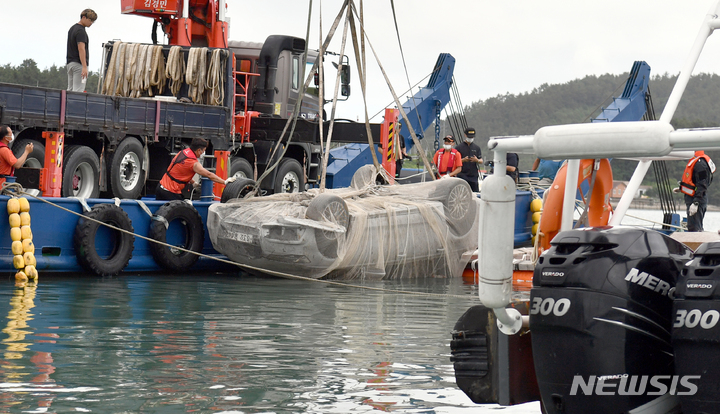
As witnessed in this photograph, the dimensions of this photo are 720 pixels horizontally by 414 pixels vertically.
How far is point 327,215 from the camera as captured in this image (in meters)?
12.8

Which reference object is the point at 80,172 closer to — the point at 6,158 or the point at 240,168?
the point at 6,158

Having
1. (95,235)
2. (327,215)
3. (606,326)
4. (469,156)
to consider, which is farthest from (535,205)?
(606,326)

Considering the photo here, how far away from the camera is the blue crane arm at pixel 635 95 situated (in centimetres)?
2394

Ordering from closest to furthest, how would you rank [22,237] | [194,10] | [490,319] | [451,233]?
[490,319]
[22,237]
[451,233]
[194,10]

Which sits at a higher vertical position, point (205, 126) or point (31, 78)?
point (31, 78)

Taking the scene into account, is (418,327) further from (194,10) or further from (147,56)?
(194,10)

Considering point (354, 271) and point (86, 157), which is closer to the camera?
point (354, 271)

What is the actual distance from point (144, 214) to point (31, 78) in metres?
49.7

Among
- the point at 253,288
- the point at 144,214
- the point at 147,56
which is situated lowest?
the point at 253,288

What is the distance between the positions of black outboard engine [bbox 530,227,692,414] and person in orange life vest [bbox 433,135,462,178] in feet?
45.4

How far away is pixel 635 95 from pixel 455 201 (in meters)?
11.3

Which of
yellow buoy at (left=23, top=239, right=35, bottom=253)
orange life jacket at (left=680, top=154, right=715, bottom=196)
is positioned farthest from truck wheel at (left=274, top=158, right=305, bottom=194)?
orange life jacket at (left=680, top=154, right=715, bottom=196)

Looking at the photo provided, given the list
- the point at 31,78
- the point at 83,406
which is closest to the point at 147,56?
the point at 83,406

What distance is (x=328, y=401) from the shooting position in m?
5.50
